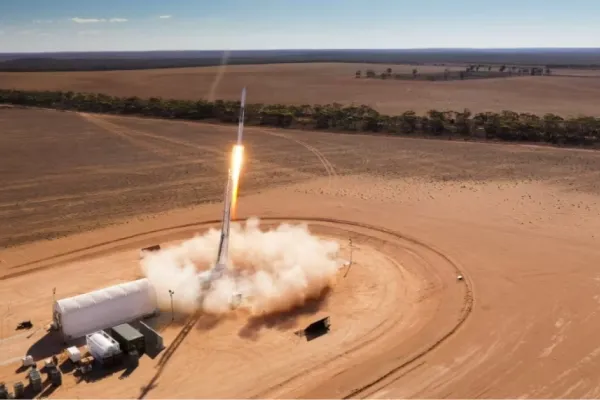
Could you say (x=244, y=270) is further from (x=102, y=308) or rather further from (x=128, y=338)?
(x=128, y=338)

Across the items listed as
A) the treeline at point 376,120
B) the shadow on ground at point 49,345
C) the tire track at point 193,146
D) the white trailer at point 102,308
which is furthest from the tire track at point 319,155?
the shadow on ground at point 49,345

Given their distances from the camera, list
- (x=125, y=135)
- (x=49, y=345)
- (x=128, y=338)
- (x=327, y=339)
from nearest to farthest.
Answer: (x=128, y=338) < (x=49, y=345) < (x=327, y=339) < (x=125, y=135)

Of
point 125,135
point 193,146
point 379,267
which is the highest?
point 125,135

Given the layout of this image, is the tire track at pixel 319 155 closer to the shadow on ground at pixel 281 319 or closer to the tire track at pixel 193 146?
the tire track at pixel 193 146

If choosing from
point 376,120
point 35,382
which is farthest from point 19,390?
point 376,120

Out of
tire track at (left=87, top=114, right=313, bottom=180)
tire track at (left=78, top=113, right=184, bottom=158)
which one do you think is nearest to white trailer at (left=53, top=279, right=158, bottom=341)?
tire track at (left=87, top=114, right=313, bottom=180)

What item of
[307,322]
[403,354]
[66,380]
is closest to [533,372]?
[403,354]

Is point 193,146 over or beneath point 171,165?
over

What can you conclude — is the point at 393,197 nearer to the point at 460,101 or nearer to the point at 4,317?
the point at 4,317
